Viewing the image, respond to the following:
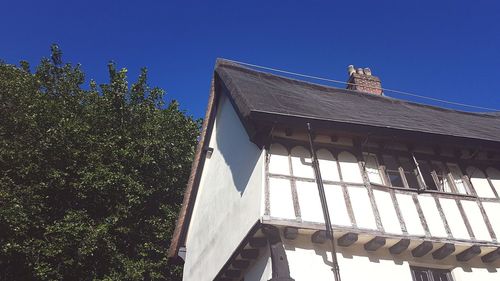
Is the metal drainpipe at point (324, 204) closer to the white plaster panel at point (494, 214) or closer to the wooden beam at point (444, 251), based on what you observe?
the wooden beam at point (444, 251)

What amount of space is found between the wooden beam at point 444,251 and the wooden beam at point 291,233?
2.75m

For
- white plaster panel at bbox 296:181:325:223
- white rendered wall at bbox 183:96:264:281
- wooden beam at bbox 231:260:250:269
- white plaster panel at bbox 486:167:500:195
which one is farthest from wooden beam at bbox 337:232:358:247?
white plaster panel at bbox 486:167:500:195

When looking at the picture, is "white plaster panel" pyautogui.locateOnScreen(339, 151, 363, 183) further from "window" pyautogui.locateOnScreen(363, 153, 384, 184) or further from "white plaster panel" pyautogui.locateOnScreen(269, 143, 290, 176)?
"white plaster panel" pyautogui.locateOnScreen(269, 143, 290, 176)

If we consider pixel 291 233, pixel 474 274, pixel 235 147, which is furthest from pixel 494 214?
pixel 235 147

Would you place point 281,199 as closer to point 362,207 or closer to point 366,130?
point 362,207

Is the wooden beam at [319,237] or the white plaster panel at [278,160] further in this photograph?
the white plaster panel at [278,160]

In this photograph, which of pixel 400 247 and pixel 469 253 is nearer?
pixel 400 247

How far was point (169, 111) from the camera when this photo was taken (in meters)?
18.2

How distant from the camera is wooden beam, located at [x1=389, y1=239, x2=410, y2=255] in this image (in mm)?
6682

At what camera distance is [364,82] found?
14023 mm

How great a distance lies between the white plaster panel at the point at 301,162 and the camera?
7171 millimetres

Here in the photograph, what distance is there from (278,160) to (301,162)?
447mm

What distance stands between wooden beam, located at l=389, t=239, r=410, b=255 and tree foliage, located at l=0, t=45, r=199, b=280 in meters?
8.88

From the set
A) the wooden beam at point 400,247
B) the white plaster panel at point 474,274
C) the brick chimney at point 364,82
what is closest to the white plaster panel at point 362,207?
the wooden beam at point 400,247
